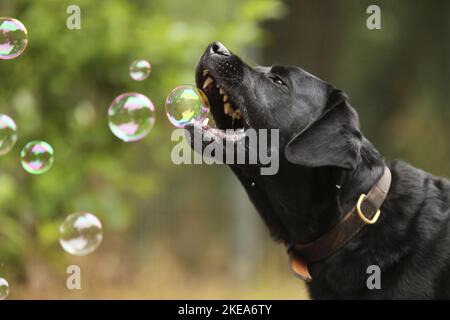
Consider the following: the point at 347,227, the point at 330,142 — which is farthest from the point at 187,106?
the point at 347,227

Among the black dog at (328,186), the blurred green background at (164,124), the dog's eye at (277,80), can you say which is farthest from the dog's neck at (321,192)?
the blurred green background at (164,124)

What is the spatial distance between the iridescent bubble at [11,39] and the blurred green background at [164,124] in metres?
1.07

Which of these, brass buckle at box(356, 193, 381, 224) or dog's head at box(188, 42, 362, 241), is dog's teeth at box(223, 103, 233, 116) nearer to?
dog's head at box(188, 42, 362, 241)

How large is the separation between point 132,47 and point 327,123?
261cm

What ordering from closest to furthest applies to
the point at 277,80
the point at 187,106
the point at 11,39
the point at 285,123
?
the point at 285,123, the point at 277,80, the point at 187,106, the point at 11,39

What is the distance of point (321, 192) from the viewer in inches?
133

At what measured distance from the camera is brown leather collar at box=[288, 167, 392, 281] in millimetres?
3248

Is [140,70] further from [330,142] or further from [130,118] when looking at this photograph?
[330,142]

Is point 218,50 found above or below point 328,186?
above

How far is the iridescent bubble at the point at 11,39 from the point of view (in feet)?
14.0

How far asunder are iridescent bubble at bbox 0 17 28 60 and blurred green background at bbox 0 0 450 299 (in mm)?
1065

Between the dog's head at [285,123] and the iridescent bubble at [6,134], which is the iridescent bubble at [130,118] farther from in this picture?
the dog's head at [285,123]

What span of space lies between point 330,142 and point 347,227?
1.37ft

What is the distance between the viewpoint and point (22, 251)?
600 cm
